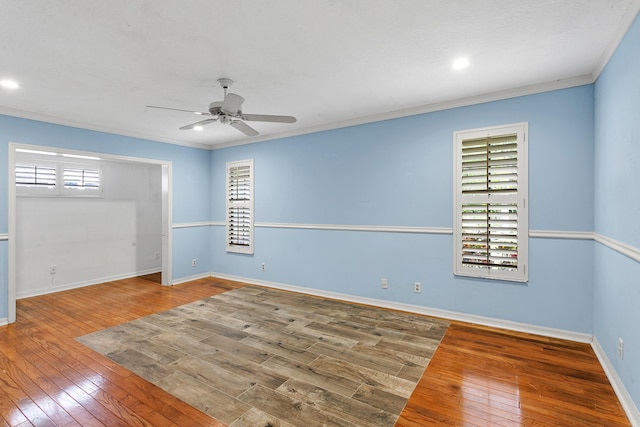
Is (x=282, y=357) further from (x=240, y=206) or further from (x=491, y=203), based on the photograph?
(x=240, y=206)

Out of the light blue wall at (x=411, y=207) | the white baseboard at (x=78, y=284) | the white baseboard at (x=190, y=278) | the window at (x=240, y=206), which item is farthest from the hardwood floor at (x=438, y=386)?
the window at (x=240, y=206)

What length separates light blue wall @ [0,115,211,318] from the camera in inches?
148

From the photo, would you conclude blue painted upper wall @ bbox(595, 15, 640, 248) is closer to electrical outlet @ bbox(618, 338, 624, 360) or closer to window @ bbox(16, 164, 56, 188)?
electrical outlet @ bbox(618, 338, 624, 360)

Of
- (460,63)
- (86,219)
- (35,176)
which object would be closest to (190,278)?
(86,219)

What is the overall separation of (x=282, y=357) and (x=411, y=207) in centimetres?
237

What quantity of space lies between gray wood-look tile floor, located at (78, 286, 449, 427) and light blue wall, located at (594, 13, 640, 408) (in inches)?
53.5

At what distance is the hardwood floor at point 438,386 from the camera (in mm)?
2053

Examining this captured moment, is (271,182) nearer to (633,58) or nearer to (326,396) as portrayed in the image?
(326,396)

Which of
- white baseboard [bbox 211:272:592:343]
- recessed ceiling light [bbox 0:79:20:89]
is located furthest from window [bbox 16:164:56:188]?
white baseboard [bbox 211:272:592:343]

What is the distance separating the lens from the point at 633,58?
2.03 m

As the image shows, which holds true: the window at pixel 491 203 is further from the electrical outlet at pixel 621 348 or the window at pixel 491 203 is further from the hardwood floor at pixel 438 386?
the electrical outlet at pixel 621 348

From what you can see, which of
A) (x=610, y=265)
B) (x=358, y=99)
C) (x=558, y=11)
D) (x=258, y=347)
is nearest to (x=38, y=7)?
(x=358, y=99)

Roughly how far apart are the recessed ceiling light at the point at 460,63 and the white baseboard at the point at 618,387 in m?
2.69

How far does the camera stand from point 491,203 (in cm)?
346
